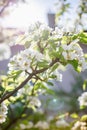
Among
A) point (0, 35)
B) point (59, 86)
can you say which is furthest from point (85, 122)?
point (59, 86)

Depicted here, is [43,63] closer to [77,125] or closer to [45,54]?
[45,54]

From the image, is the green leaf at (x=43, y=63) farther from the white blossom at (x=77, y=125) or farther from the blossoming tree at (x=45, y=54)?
the white blossom at (x=77, y=125)

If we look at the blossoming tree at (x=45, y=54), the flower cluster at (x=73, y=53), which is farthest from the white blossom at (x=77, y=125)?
the flower cluster at (x=73, y=53)

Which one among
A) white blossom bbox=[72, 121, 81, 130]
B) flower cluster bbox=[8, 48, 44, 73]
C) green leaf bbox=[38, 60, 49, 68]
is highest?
flower cluster bbox=[8, 48, 44, 73]

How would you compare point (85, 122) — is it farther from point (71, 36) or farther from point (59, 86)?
point (59, 86)

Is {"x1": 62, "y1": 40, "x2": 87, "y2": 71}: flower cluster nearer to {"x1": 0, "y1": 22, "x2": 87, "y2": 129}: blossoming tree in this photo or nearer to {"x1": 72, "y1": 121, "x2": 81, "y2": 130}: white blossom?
{"x1": 0, "y1": 22, "x2": 87, "y2": 129}: blossoming tree

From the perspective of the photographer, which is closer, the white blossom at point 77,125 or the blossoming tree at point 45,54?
the blossoming tree at point 45,54

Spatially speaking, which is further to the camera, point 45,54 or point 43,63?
point 45,54

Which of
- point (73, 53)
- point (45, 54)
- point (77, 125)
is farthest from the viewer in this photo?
point (77, 125)

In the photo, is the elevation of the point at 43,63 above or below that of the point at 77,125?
above

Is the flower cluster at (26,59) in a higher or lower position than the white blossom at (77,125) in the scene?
higher

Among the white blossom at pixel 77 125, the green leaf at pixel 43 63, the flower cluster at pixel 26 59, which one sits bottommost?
the white blossom at pixel 77 125

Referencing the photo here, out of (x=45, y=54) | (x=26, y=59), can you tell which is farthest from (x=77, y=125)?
(x=26, y=59)

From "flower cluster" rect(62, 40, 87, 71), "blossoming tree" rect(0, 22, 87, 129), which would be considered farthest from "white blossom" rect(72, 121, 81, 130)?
"flower cluster" rect(62, 40, 87, 71)
